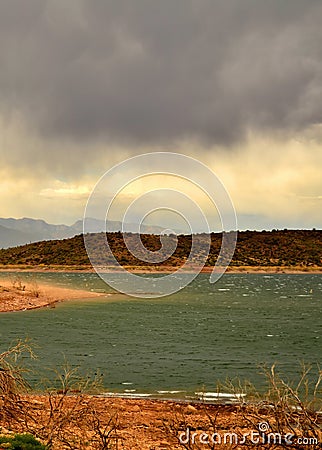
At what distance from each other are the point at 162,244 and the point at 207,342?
293 ft

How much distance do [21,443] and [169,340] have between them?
15.6 m

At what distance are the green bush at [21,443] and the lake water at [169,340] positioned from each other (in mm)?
2946

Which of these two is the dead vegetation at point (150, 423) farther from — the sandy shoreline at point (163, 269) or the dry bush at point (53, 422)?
the sandy shoreline at point (163, 269)

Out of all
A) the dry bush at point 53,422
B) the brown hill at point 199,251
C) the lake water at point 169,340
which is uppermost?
the brown hill at point 199,251

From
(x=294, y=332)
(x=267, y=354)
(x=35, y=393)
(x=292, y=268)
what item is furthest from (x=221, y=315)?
(x=292, y=268)

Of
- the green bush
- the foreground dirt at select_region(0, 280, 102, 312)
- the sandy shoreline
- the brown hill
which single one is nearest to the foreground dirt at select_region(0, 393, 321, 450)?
the green bush

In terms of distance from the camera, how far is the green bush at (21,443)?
8.03m

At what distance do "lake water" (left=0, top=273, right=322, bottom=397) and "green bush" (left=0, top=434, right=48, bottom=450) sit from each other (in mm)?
2946

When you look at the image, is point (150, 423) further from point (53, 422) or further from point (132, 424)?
point (53, 422)

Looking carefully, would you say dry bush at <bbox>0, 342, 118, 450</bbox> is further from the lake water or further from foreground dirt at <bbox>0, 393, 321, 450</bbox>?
the lake water

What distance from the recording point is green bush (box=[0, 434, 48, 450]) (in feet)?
26.3

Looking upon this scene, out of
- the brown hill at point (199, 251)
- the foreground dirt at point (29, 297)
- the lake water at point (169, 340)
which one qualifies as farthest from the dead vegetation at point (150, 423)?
the brown hill at point (199, 251)

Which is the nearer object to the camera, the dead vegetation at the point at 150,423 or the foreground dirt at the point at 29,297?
the dead vegetation at the point at 150,423

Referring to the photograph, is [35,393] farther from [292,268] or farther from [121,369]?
[292,268]
